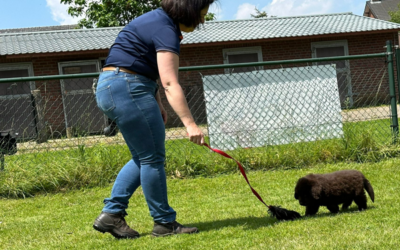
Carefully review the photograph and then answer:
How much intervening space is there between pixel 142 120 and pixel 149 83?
0.27 meters

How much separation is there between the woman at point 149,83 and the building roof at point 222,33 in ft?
39.5

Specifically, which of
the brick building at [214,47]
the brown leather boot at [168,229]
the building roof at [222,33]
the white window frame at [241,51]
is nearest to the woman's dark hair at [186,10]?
the brown leather boot at [168,229]

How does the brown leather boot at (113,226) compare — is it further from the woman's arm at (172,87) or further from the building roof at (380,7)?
the building roof at (380,7)

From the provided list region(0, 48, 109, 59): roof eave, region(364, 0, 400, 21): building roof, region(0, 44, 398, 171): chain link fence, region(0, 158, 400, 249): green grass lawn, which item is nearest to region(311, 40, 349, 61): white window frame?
region(0, 48, 109, 59): roof eave

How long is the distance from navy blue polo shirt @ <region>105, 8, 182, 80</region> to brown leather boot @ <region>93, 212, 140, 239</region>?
3.31 feet

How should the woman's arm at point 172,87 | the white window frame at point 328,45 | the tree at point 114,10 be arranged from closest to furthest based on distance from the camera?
the woman's arm at point 172,87 < the white window frame at point 328,45 < the tree at point 114,10

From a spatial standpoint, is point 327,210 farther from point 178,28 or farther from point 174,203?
point 178,28

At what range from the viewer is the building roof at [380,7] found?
180ft

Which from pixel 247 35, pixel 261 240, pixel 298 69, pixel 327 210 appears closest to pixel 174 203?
pixel 327 210

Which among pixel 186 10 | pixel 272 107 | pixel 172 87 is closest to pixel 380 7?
pixel 272 107

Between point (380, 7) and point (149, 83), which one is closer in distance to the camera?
point (149, 83)

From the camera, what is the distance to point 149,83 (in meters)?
3.28

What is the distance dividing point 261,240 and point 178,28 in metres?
1.49

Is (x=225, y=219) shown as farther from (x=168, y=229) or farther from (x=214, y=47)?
Result: (x=214, y=47)
